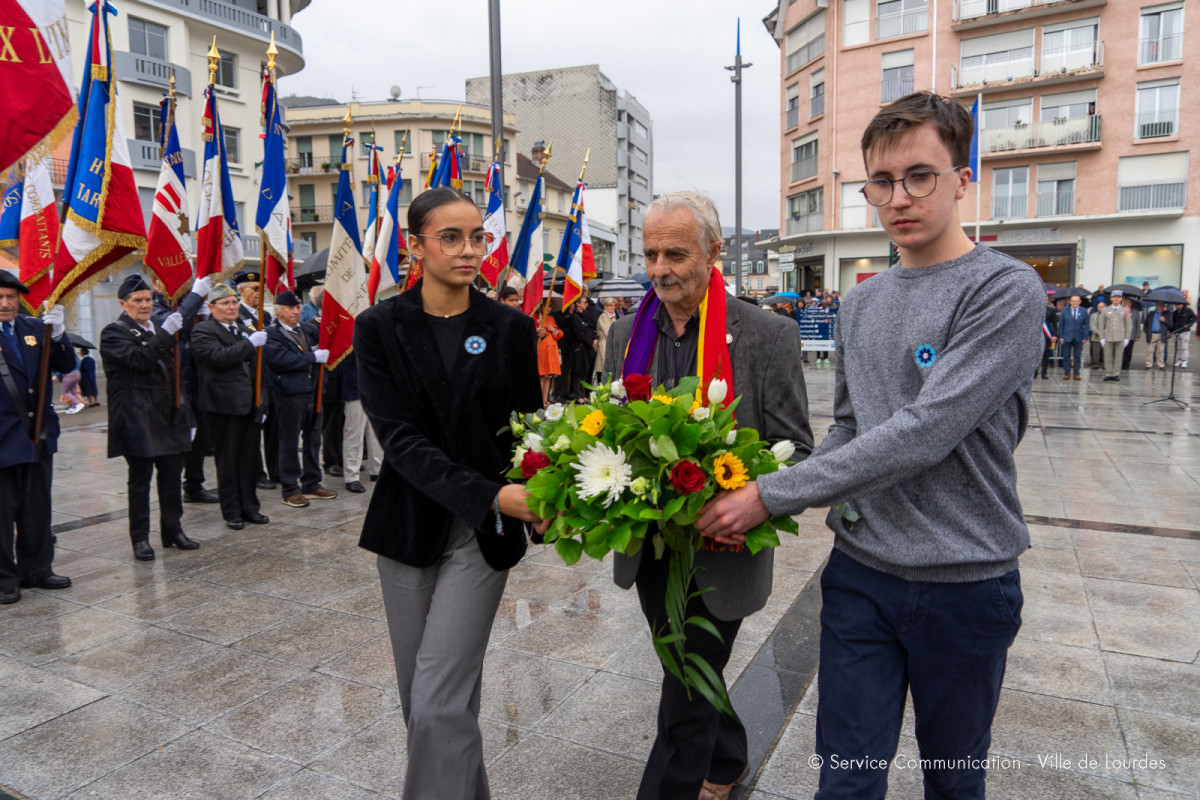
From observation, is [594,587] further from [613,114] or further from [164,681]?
Result: [613,114]

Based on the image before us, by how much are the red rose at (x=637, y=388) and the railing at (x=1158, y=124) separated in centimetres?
3875

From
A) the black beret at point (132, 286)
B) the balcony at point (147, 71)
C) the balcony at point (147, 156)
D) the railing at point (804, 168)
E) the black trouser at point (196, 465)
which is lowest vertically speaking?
the black trouser at point (196, 465)

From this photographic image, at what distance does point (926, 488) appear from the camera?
198 centimetres

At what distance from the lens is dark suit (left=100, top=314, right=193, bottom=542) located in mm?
6398

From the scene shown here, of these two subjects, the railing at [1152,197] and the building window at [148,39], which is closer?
the building window at [148,39]

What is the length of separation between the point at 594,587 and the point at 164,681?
2.47 meters

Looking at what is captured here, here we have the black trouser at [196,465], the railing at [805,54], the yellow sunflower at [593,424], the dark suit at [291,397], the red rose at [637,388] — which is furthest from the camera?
the railing at [805,54]

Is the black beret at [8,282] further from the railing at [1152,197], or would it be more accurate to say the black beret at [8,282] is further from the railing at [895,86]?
the railing at [1152,197]

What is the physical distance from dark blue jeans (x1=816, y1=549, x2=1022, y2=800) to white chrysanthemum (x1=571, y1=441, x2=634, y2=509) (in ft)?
2.08

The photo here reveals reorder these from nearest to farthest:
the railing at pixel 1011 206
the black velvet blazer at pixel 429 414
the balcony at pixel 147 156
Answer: the black velvet blazer at pixel 429 414
the balcony at pixel 147 156
the railing at pixel 1011 206

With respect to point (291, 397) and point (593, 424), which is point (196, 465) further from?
point (593, 424)

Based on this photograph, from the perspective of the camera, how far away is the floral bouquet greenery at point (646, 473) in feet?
6.75

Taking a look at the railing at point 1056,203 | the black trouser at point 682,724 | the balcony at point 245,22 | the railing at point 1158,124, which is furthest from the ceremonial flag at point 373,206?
the railing at point 1158,124

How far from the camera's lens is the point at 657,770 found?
2607mm
